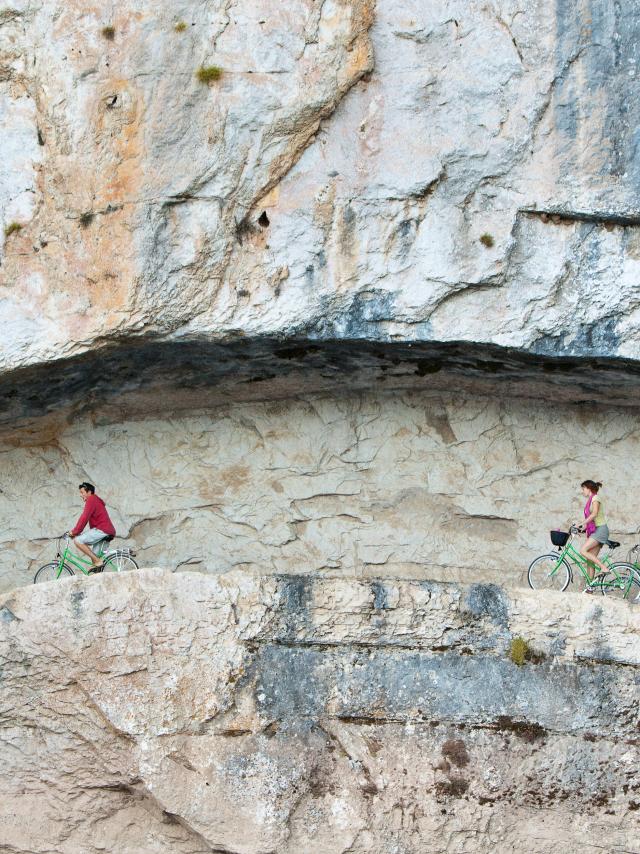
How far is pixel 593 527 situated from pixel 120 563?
4.66m

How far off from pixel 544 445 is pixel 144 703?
17.5 ft

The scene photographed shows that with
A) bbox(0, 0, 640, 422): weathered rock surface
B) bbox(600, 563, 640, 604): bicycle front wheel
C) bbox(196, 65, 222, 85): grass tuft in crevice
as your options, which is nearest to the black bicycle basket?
bbox(600, 563, 640, 604): bicycle front wheel

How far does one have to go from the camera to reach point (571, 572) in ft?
44.9

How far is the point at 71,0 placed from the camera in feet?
41.8

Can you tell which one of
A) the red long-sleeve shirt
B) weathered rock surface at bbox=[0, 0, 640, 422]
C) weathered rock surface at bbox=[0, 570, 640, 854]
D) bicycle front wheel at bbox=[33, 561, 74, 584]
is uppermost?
weathered rock surface at bbox=[0, 0, 640, 422]

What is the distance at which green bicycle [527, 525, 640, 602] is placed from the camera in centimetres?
1332

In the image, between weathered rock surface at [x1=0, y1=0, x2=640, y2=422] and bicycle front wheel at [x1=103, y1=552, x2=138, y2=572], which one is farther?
bicycle front wheel at [x1=103, y1=552, x2=138, y2=572]

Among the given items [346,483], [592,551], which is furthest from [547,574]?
[346,483]

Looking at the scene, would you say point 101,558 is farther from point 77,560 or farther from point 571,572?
point 571,572

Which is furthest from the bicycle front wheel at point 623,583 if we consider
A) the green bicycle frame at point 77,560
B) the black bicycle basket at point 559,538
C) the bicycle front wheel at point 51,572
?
the bicycle front wheel at point 51,572

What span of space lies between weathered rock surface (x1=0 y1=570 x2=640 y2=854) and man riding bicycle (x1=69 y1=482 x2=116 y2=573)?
1.58 metres

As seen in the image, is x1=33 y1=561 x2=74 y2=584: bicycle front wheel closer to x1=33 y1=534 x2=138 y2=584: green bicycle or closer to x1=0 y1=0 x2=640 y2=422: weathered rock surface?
x1=33 y1=534 x2=138 y2=584: green bicycle

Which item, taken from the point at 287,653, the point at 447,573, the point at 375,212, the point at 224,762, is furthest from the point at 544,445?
the point at 224,762

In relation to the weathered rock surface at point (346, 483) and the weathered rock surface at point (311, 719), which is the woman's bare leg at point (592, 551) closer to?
the weathered rock surface at point (346, 483)
